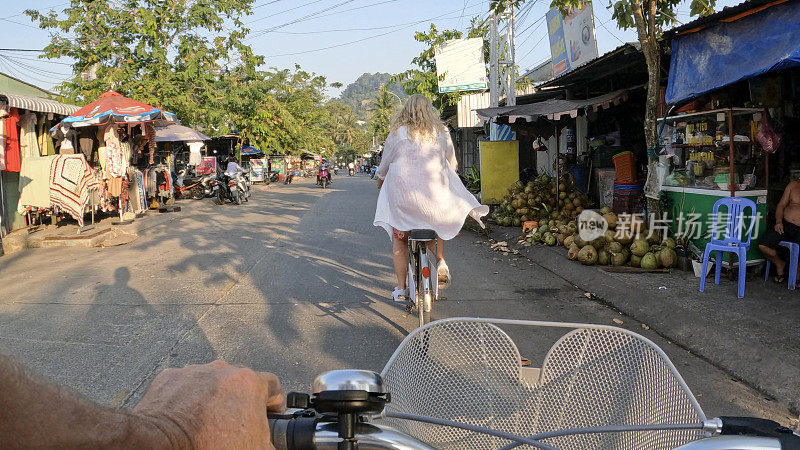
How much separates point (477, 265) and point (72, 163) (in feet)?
26.9

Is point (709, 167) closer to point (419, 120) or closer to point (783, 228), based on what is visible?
point (783, 228)

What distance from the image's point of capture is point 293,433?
1.17 metres

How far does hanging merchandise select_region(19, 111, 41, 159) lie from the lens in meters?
11.8

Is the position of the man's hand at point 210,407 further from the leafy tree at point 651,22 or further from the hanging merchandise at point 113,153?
the hanging merchandise at point 113,153

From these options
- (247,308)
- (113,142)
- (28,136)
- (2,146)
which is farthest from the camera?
(113,142)

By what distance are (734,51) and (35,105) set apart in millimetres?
11947

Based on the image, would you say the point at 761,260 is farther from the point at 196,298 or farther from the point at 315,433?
the point at 315,433

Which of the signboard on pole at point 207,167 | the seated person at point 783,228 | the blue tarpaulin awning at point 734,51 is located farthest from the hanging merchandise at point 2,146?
the signboard on pole at point 207,167

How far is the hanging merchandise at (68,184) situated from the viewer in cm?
1138

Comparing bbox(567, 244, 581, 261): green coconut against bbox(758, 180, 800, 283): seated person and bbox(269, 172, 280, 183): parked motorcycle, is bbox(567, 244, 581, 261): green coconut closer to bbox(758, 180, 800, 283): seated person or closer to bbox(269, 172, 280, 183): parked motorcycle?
bbox(758, 180, 800, 283): seated person

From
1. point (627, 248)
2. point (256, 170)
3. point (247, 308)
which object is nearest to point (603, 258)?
point (627, 248)

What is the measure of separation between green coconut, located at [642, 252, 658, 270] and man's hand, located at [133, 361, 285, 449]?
7.22 m

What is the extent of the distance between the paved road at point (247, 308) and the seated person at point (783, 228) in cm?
200

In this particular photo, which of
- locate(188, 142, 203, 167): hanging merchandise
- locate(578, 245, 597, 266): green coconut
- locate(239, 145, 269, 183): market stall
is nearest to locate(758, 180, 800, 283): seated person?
locate(578, 245, 597, 266): green coconut
